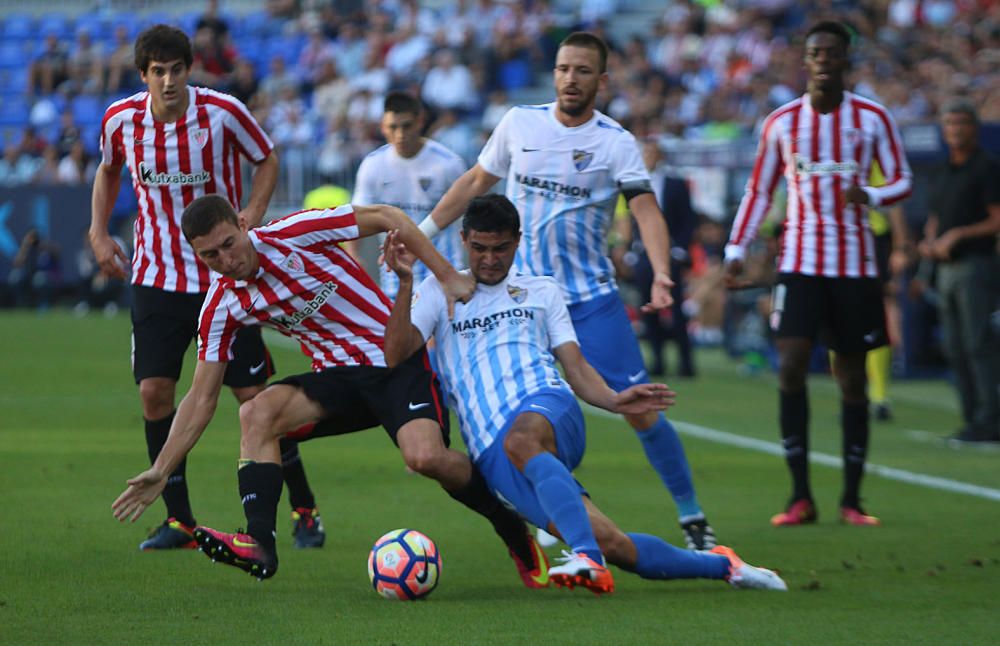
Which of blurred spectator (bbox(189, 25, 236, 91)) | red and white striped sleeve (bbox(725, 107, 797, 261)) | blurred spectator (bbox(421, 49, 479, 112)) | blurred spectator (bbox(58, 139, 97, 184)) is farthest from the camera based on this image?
blurred spectator (bbox(58, 139, 97, 184))

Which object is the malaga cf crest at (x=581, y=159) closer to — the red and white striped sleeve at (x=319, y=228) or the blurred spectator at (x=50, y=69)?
the red and white striped sleeve at (x=319, y=228)

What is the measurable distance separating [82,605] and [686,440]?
20.3ft

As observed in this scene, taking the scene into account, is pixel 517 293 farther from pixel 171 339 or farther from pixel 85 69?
pixel 85 69

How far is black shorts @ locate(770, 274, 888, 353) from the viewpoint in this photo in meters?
8.12

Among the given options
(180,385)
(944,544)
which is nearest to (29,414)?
(180,385)

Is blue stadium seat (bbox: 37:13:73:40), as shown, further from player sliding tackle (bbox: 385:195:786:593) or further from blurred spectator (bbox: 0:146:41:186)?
player sliding tackle (bbox: 385:195:786:593)

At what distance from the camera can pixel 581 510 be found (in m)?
5.79

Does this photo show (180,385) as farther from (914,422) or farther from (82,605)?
(82,605)

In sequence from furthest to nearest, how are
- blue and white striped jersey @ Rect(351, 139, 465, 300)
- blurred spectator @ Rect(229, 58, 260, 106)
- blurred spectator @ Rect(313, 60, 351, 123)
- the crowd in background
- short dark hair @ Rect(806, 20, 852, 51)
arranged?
blurred spectator @ Rect(313, 60, 351, 123) → blurred spectator @ Rect(229, 58, 260, 106) → the crowd in background → blue and white striped jersey @ Rect(351, 139, 465, 300) → short dark hair @ Rect(806, 20, 852, 51)

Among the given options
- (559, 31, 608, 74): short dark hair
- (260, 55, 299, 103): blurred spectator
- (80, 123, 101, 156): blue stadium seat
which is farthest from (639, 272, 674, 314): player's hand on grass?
(80, 123, 101, 156): blue stadium seat

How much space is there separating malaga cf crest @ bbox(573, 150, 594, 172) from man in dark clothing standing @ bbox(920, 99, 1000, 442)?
15.5 feet

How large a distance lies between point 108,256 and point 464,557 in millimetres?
2018

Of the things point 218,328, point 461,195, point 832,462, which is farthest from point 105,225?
point 832,462

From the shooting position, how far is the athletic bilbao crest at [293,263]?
6.39 m
